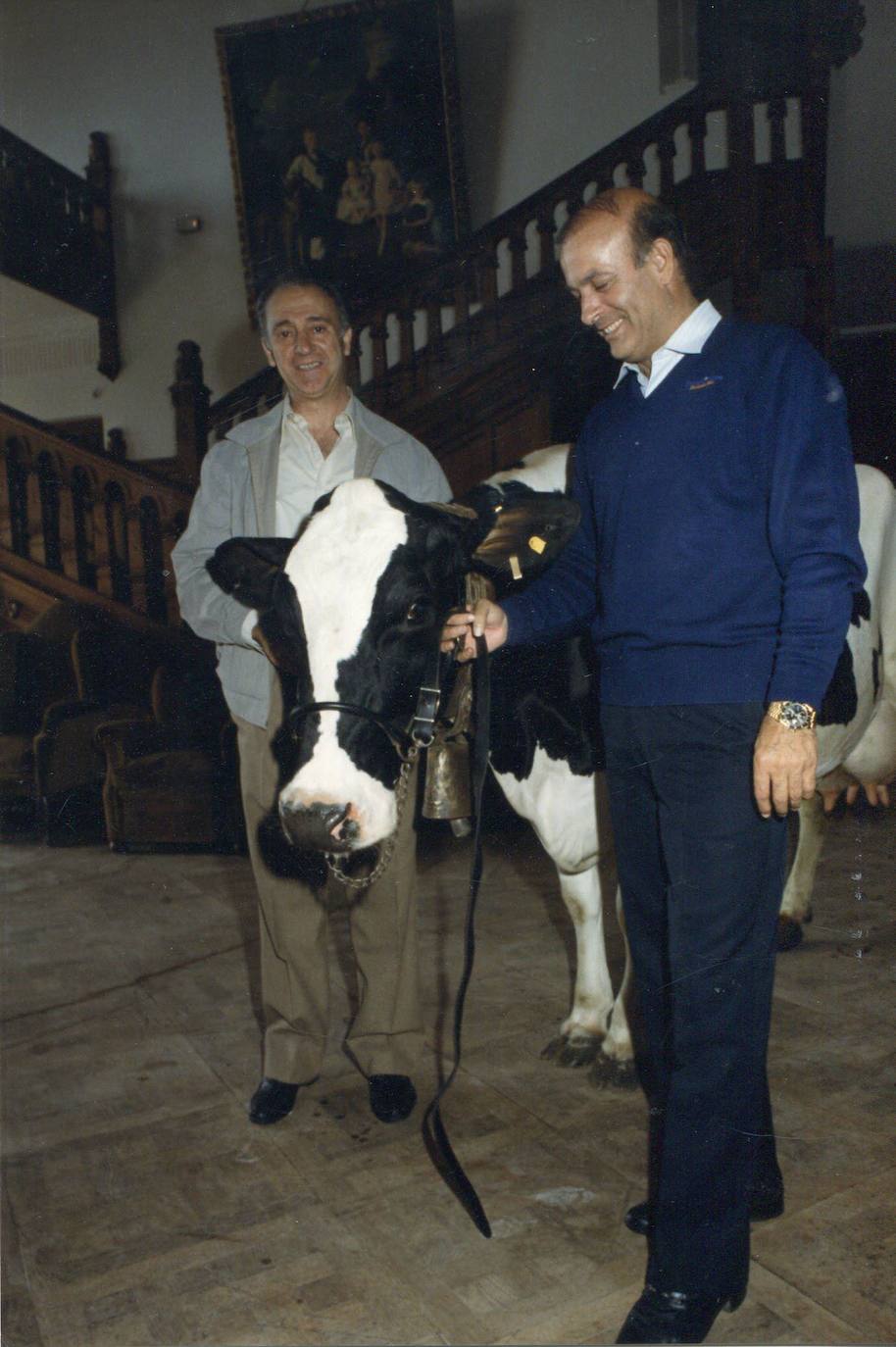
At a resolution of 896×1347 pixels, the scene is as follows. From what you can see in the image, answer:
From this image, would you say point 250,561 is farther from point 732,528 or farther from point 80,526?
point 80,526

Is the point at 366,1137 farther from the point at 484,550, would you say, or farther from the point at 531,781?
the point at 484,550

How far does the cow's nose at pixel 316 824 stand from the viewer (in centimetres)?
169

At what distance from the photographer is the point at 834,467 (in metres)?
1.56

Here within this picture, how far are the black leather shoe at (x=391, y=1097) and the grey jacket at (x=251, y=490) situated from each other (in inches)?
35.6

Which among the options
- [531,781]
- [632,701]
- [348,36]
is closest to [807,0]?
[348,36]

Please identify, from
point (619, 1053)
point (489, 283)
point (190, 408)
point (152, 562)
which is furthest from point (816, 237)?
point (619, 1053)

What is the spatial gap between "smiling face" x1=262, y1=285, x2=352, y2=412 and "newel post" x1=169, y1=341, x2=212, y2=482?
194 inches

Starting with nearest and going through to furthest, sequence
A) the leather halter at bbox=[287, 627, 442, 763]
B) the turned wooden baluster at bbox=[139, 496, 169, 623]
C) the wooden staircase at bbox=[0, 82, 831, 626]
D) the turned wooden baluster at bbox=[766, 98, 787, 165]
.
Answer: the leather halter at bbox=[287, 627, 442, 763], the turned wooden baluster at bbox=[766, 98, 787, 165], the wooden staircase at bbox=[0, 82, 831, 626], the turned wooden baluster at bbox=[139, 496, 169, 623]

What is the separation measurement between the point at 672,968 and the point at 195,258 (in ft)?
30.2

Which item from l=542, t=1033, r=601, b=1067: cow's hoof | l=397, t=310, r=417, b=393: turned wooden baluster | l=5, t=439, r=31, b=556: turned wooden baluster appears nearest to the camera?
l=542, t=1033, r=601, b=1067: cow's hoof

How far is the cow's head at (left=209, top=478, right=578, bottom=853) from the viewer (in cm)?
173

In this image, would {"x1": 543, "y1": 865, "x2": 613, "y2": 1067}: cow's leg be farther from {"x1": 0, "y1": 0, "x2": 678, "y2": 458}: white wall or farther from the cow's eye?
{"x1": 0, "y1": 0, "x2": 678, "y2": 458}: white wall

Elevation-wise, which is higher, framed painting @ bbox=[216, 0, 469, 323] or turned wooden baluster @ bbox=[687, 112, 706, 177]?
framed painting @ bbox=[216, 0, 469, 323]

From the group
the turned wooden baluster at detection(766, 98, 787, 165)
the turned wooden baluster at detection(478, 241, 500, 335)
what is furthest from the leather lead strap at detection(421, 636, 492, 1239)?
the turned wooden baluster at detection(478, 241, 500, 335)
